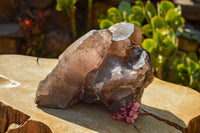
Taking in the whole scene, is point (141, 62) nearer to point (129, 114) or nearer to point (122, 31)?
point (122, 31)

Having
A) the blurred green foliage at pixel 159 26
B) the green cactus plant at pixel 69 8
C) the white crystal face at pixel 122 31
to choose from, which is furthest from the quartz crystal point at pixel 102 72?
the green cactus plant at pixel 69 8

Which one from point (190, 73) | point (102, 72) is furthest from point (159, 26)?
point (102, 72)

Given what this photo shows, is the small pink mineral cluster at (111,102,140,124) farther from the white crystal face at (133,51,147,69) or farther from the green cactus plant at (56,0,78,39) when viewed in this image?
the green cactus plant at (56,0,78,39)

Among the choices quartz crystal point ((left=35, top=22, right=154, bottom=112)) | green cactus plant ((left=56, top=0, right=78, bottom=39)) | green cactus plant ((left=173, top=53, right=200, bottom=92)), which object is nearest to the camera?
quartz crystal point ((left=35, top=22, right=154, bottom=112))

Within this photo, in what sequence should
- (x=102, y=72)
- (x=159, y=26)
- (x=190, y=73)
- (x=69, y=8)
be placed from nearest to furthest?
(x=102, y=72)
(x=190, y=73)
(x=159, y=26)
(x=69, y=8)

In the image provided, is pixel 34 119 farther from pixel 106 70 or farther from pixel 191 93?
pixel 191 93

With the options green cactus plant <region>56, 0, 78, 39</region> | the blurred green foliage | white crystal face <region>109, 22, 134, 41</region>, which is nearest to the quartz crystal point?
white crystal face <region>109, 22, 134, 41</region>

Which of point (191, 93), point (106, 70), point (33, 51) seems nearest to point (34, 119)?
point (106, 70)

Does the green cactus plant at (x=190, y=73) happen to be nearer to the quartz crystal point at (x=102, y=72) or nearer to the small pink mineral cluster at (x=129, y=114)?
the quartz crystal point at (x=102, y=72)
